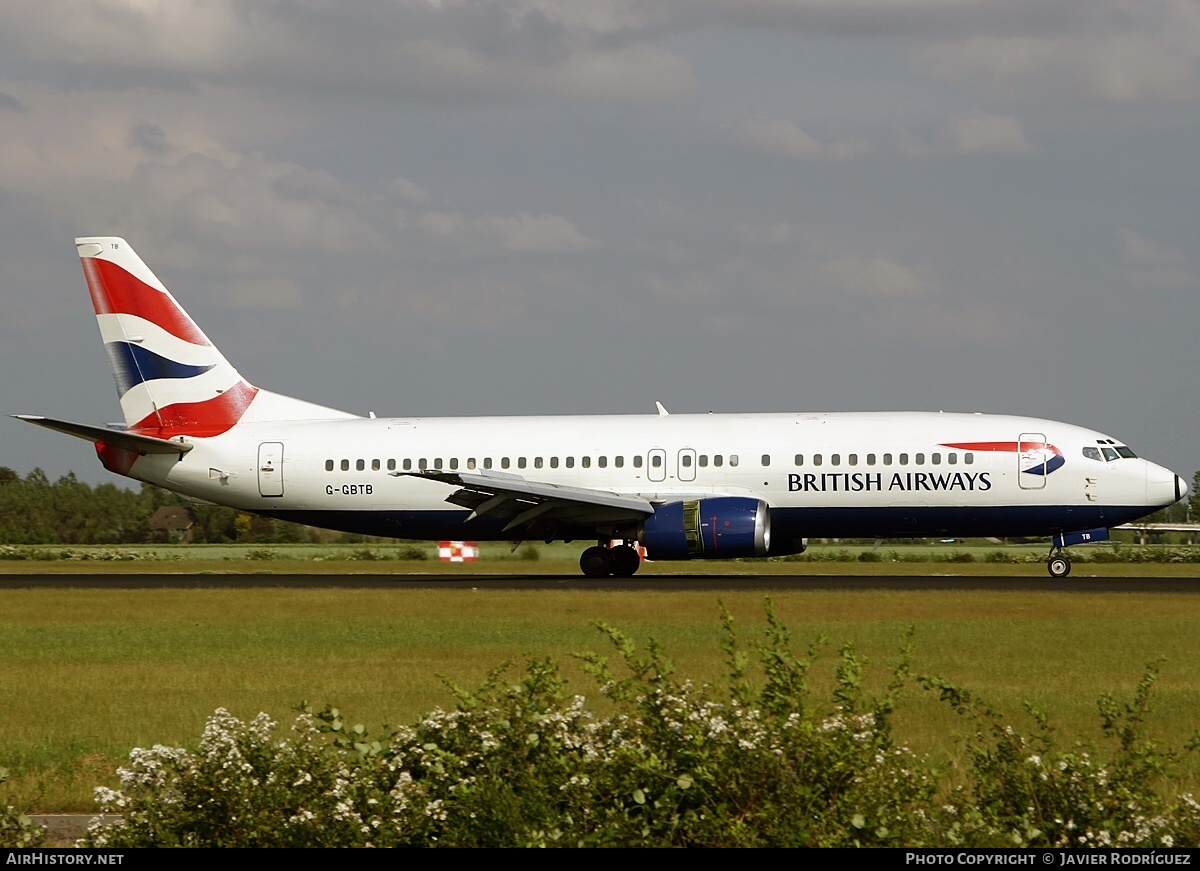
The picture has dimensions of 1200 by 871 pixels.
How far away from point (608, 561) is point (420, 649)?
649 inches

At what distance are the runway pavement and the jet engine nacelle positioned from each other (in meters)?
0.75

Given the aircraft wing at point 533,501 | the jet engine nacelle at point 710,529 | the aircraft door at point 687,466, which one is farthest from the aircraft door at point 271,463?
the aircraft door at point 687,466

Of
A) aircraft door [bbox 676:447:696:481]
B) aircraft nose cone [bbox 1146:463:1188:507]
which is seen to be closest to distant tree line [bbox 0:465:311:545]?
aircraft door [bbox 676:447:696:481]

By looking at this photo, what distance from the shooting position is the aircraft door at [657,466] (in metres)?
Answer: 34.2

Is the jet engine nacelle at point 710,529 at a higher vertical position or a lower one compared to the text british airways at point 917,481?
lower

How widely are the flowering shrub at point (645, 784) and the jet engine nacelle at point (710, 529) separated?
23.3 meters

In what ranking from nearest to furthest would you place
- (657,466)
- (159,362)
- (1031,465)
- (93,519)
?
1. (1031,465)
2. (657,466)
3. (159,362)
4. (93,519)

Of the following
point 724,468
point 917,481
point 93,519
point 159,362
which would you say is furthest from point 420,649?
point 93,519

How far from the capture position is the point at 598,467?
3481 cm

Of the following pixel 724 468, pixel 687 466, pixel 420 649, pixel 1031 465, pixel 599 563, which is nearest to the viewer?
pixel 420 649

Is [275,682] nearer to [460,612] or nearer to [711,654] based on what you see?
[711,654]

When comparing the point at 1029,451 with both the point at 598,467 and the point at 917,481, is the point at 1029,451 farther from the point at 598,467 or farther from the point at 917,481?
the point at 598,467

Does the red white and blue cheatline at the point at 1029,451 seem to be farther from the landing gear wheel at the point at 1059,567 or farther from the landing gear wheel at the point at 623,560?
the landing gear wheel at the point at 623,560

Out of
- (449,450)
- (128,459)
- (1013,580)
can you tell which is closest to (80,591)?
(128,459)
